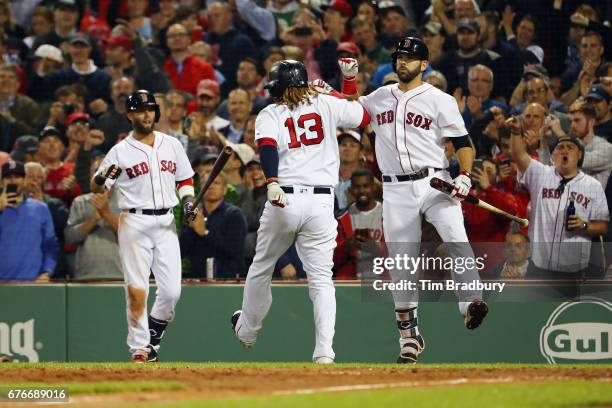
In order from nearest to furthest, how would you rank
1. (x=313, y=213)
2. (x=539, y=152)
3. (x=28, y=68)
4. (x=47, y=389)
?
(x=47, y=389)
(x=313, y=213)
(x=539, y=152)
(x=28, y=68)

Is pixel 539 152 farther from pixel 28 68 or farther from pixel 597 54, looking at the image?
pixel 28 68

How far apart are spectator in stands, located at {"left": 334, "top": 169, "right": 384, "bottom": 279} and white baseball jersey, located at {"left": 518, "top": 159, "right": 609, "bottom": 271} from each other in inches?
55.2

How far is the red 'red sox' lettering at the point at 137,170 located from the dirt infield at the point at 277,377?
1777mm

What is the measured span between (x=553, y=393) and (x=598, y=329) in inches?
162

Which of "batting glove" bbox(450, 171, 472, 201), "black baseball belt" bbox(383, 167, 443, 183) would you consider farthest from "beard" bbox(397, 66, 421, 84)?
"batting glove" bbox(450, 171, 472, 201)

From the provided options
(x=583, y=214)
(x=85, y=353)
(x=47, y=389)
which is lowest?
(x=85, y=353)

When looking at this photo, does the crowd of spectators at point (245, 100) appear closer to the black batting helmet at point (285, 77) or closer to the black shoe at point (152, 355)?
the black shoe at point (152, 355)

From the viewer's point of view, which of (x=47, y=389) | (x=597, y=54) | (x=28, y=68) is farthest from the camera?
(x=28, y=68)

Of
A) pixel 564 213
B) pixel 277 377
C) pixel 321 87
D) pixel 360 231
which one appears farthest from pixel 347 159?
pixel 277 377

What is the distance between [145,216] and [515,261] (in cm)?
333

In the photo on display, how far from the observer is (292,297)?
10930 mm

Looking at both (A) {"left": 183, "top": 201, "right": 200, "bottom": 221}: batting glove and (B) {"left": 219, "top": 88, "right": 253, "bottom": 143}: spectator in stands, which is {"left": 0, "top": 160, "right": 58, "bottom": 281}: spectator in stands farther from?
(A) {"left": 183, "top": 201, "right": 200, "bottom": 221}: batting glove

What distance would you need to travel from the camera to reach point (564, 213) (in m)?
10.3

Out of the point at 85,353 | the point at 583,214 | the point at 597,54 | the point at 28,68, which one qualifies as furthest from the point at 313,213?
the point at 28,68
